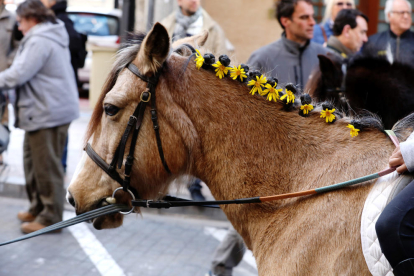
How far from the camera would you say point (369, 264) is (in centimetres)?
196

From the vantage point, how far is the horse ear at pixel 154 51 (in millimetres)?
2240

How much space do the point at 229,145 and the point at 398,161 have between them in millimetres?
737

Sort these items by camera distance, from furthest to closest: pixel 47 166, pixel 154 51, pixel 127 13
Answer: pixel 127 13 → pixel 47 166 → pixel 154 51

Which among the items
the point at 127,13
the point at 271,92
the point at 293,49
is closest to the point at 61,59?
the point at 293,49

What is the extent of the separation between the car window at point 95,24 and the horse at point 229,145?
12268 millimetres

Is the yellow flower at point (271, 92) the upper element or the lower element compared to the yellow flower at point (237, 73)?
lower

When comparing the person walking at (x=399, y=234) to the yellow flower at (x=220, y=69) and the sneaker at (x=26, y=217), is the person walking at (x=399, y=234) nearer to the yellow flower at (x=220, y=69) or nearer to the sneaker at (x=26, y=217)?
the yellow flower at (x=220, y=69)

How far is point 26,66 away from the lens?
17.5ft

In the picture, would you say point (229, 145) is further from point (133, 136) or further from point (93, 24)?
point (93, 24)

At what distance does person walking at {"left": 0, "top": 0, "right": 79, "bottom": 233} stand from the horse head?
320 cm

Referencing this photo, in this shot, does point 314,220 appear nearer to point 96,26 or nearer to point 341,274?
point 341,274

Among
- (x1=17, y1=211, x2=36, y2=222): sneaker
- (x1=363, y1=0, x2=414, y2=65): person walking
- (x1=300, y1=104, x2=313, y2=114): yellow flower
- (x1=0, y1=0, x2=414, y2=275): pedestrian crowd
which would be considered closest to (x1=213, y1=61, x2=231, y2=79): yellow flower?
(x1=300, y1=104, x2=313, y2=114): yellow flower

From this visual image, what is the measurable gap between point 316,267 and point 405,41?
14.7 ft

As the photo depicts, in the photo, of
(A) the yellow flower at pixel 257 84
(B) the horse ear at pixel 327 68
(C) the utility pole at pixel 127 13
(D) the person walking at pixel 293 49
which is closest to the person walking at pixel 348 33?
(D) the person walking at pixel 293 49
